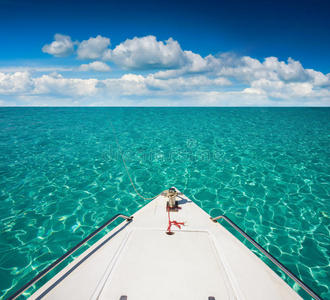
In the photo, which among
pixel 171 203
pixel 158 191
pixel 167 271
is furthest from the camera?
pixel 158 191

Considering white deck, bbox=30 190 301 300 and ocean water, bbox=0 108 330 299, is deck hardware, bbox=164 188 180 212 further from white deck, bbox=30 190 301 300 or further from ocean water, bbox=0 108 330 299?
ocean water, bbox=0 108 330 299

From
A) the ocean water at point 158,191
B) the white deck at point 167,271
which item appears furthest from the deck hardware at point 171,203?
the ocean water at point 158,191

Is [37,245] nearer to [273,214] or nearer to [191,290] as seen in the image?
[191,290]

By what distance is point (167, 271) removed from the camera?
10.7 ft

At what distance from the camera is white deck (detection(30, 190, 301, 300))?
2.93 m

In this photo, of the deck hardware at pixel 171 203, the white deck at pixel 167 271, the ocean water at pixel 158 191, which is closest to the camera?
the white deck at pixel 167 271

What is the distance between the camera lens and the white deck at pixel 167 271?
293 cm

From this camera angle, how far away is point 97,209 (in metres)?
8.34

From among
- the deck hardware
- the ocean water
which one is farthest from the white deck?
the ocean water

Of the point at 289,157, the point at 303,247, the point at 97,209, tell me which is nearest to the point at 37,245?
the point at 97,209

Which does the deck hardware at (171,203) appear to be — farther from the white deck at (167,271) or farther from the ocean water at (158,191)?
the ocean water at (158,191)

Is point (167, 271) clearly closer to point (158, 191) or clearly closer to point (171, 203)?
point (171, 203)

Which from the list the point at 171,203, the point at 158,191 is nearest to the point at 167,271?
the point at 171,203

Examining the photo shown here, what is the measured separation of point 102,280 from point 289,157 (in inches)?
661
